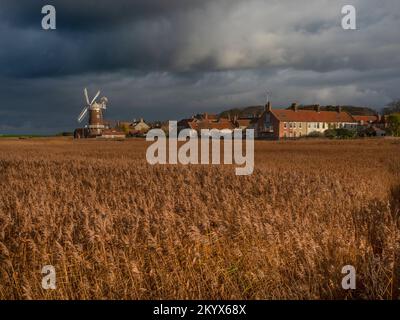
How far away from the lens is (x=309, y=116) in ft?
368

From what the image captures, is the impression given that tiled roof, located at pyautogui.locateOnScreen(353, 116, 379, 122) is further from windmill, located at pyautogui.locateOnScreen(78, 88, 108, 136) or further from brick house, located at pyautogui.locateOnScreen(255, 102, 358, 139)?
windmill, located at pyautogui.locateOnScreen(78, 88, 108, 136)

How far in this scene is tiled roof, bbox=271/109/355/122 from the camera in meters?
108

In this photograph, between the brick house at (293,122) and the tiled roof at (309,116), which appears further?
the tiled roof at (309,116)

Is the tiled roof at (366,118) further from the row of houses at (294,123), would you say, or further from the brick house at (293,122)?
the brick house at (293,122)

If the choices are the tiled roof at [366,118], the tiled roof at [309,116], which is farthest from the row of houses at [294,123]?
the tiled roof at [366,118]

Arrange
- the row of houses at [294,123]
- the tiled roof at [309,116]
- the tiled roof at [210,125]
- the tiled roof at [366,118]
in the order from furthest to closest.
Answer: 1. the tiled roof at [366,118]
2. the tiled roof at [210,125]
3. the tiled roof at [309,116]
4. the row of houses at [294,123]

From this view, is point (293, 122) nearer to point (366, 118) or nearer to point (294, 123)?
point (294, 123)

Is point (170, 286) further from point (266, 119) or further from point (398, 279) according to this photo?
point (266, 119)

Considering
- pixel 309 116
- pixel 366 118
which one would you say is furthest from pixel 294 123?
pixel 366 118

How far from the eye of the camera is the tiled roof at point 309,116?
353 ft

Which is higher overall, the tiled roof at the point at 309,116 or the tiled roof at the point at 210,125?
the tiled roof at the point at 309,116

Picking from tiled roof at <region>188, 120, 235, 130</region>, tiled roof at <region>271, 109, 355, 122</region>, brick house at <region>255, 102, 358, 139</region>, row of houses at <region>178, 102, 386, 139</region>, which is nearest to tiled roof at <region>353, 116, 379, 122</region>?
row of houses at <region>178, 102, 386, 139</region>

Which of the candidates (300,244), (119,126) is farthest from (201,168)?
(119,126)
